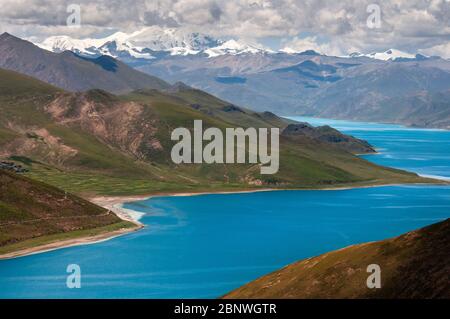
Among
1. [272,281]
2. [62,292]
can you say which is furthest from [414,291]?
[62,292]

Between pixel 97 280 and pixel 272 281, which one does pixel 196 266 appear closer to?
pixel 97 280
